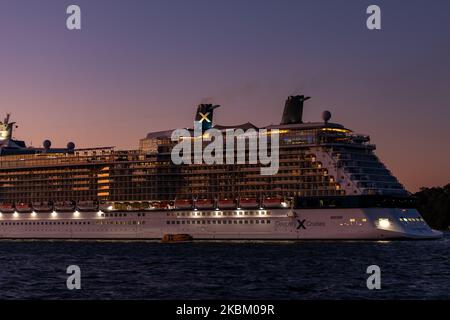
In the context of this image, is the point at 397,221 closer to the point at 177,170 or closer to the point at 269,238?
the point at 269,238

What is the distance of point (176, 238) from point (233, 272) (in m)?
42.2

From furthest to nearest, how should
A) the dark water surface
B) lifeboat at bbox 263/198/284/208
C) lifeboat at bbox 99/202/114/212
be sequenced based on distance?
lifeboat at bbox 99/202/114/212 → lifeboat at bbox 263/198/284/208 → the dark water surface

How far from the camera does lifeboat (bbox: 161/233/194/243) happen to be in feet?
308

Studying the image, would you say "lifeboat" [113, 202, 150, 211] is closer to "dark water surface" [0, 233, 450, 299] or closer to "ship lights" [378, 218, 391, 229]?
"dark water surface" [0, 233, 450, 299]

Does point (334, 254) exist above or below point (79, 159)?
below

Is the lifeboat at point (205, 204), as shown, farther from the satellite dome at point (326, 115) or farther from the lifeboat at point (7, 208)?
→ the lifeboat at point (7, 208)

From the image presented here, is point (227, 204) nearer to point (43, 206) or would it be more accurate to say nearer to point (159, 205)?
point (159, 205)

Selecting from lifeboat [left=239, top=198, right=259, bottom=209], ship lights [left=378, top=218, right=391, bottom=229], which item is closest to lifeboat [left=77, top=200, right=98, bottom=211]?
lifeboat [left=239, top=198, right=259, bottom=209]

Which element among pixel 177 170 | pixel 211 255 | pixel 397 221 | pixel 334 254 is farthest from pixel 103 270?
pixel 177 170

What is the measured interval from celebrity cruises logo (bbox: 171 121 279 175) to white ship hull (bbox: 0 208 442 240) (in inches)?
337

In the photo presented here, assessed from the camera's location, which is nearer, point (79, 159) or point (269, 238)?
point (269, 238)

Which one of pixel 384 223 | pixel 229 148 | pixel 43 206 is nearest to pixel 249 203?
pixel 229 148
